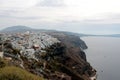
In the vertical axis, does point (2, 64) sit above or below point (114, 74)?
above

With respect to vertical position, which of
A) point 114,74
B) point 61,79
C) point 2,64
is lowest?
point 114,74

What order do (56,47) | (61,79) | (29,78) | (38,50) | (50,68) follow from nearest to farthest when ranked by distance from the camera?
(29,78) → (61,79) → (50,68) → (38,50) → (56,47)

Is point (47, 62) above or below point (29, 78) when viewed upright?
below

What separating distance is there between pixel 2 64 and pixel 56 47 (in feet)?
192

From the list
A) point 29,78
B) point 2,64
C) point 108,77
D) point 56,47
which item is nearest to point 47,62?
point 56,47

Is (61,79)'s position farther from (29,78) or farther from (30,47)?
(29,78)

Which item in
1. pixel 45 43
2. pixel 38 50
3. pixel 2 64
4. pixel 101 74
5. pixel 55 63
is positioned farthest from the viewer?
pixel 101 74

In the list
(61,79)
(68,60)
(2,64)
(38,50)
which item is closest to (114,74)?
(68,60)

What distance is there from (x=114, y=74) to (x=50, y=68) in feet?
153

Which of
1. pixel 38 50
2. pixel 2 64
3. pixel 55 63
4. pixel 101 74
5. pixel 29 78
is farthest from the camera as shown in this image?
pixel 101 74

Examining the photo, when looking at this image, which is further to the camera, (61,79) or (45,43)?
(45,43)

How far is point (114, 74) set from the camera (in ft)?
396

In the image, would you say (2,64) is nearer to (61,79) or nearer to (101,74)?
(61,79)

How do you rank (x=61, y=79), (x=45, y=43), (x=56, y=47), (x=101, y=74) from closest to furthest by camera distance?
(x=61, y=79) < (x=56, y=47) < (x=45, y=43) < (x=101, y=74)
